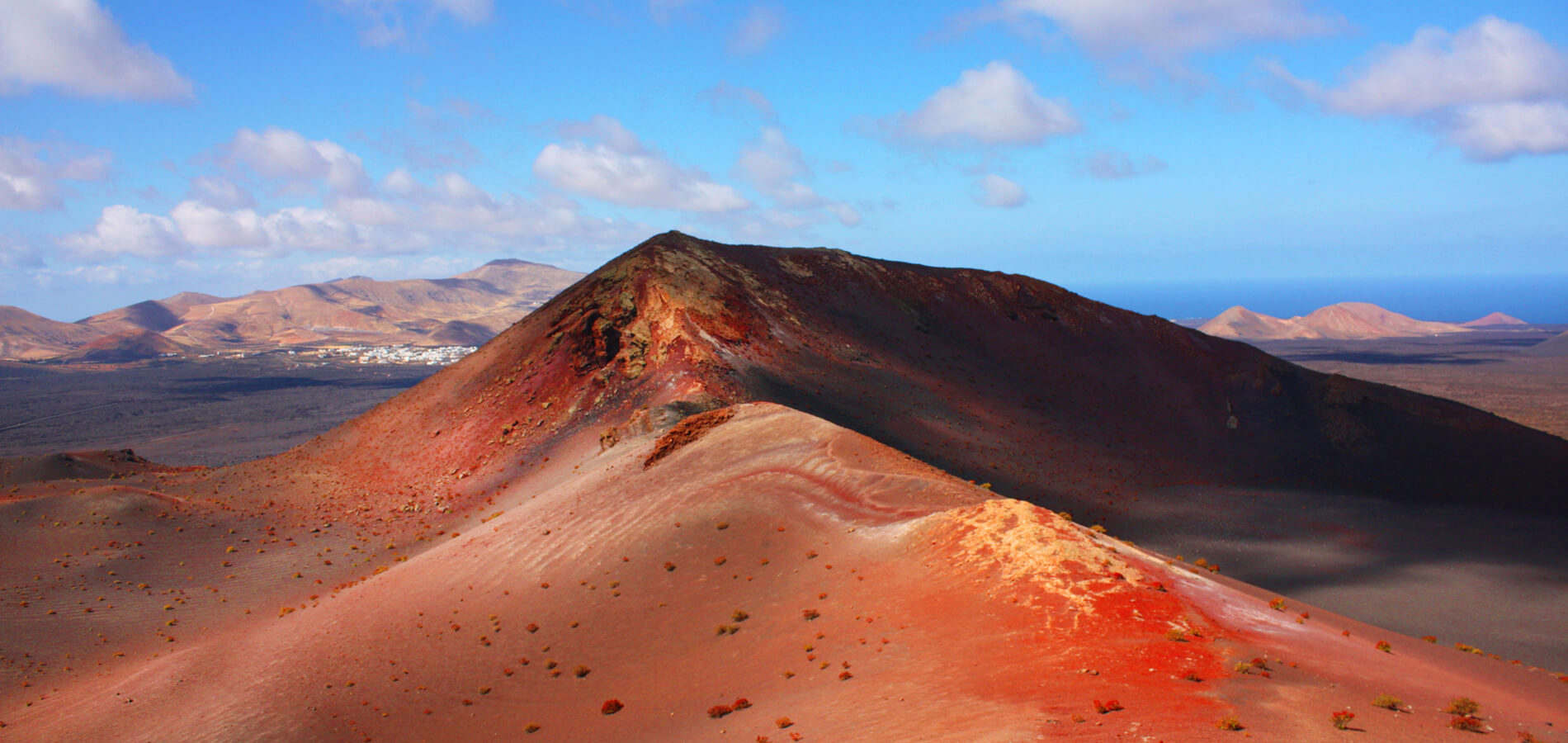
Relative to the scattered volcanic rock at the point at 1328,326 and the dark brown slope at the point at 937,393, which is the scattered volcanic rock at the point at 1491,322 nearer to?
the scattered volcanic rock at the point at 1328,326

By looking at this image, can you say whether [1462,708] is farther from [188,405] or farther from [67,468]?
[188,405]

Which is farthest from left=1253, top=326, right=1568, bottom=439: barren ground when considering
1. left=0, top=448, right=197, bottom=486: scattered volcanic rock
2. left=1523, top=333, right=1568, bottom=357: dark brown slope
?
left=0, top=448, right=197, bottom=486: scattered volcanic rock

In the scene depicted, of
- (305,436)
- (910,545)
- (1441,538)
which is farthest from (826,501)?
(305,436)

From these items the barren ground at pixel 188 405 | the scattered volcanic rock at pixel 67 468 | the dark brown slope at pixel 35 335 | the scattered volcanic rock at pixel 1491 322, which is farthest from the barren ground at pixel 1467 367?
the dark brown slope at pixel 35 335

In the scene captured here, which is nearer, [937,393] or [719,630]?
[719,630]

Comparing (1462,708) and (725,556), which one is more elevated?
(1462,708)

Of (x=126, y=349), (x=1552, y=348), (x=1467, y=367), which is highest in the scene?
(x=1552, y=348)

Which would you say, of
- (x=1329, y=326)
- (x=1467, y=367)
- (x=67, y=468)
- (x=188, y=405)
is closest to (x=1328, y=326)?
(x=1329, y=326)

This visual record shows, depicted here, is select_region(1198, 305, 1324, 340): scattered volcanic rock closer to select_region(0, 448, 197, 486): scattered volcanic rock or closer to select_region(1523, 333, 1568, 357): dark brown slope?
select_region(1523, 333, 1568, 357): dark brown slope
